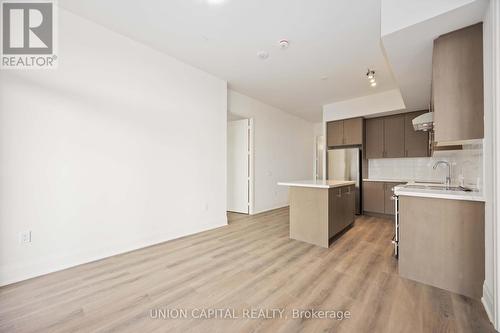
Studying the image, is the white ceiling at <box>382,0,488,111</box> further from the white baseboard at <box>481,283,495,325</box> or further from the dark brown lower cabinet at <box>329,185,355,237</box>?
the white baseboard at <box>481,283,495,325</box>

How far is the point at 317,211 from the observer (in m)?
3.16

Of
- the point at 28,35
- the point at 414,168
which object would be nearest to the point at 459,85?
the point at 414,168

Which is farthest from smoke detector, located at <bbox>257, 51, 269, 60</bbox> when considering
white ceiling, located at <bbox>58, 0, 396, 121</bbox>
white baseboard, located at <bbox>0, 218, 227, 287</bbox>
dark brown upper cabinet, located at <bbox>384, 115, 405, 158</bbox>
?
dark brown upper cabinet, located at <bbox>384, 115, 405, 158</bbox>

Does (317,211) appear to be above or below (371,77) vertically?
below

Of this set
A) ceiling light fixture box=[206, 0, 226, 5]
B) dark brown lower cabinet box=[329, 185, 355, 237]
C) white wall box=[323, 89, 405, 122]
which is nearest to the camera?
ceiling light fixture box=[206, 0, 226, 5]

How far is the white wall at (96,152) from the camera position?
6.89ft

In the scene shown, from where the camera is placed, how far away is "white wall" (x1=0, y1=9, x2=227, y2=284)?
2102 mm

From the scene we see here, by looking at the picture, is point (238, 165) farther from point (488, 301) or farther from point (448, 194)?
point (488, 301)

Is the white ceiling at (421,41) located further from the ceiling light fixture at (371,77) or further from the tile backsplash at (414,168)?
the tile backsplash at (414,168)

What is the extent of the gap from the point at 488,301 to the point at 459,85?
181 centimetres

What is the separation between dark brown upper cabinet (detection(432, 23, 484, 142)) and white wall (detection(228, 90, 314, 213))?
3602 millimetres

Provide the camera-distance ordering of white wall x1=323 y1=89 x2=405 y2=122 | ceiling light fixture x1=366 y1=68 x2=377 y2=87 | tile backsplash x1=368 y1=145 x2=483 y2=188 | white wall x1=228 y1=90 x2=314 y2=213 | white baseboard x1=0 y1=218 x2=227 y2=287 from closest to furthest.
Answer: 1. white baseboard x1=0 y1=218 x2=227 y2=287
2. tile backsplash x1=368 y1=145 x2=483 y2=188
3. ceiling light fixture x1=366 y1=68 x2=377 y2=87
4. white wall x1=323 y1=89 x2=405 y2=122
5. white wall x1=228 y1=90 x2=314 y2=213

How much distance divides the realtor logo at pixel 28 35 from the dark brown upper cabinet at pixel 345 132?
5.54 meters

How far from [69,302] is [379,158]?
614cm
